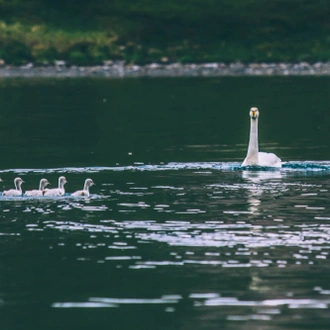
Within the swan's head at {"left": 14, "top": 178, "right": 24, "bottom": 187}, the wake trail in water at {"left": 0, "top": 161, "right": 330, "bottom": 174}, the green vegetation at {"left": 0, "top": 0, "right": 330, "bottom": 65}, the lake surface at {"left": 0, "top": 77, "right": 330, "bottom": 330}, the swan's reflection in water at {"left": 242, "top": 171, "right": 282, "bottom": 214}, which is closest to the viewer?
the lake surface at {"left": 0, "top": 77, "right": 330, "bottom": 330}

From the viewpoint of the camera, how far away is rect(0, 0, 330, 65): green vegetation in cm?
12075

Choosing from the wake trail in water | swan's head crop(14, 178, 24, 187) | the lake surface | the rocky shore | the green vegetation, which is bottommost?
the lake surface

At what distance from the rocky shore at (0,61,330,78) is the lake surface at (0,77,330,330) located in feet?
192

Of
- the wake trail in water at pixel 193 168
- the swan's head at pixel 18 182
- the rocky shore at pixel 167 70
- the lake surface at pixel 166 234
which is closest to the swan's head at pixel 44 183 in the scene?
the swan's head at pixel 18 182

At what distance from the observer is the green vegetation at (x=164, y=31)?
12075 centimetres

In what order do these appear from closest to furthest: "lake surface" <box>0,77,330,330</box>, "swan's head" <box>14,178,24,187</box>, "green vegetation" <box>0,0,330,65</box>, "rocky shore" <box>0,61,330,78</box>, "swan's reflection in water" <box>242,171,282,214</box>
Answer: "lake surface" <box>0,77,330,330</box>, "swan's reflection in water" <box>242,171,282,214</box>, "swan's head" <box>14,178,24,187</box>, "rocky shore" <box>0,61,330,78</box>, "green vegetation" <box>0,0,330,65</box>

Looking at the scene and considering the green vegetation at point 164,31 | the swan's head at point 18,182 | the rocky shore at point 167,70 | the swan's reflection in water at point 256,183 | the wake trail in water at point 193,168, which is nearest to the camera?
the swan's reflection in water at point 256,183

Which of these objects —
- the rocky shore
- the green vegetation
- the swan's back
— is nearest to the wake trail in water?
the swan's back

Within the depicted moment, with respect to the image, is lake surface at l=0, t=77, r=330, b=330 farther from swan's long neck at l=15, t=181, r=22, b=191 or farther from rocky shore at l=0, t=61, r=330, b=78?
rocky shore at l=0, t=61, r=330, b=78

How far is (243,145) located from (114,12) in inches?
3813

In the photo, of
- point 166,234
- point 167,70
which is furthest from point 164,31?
point 166,234

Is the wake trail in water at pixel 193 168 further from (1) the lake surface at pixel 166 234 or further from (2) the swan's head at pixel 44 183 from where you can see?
(2) the swan's head at pixel 44 183

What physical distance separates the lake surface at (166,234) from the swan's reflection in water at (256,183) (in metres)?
0.03

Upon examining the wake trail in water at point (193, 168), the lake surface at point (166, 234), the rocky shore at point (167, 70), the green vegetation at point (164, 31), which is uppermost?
the green vegetation at point (164, 31)
